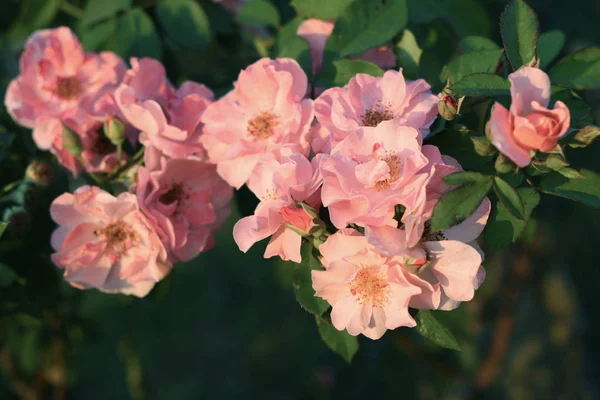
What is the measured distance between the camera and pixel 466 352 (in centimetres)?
324

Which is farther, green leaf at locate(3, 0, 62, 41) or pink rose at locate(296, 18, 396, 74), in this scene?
green leaf at locate(3, 0, 62, 41)

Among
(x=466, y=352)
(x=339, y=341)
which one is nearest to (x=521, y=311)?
(x=466, y=352)

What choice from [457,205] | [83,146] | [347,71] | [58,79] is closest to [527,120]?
[457,205]

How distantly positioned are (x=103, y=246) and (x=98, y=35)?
0.58 m

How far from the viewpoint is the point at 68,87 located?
53.4 inches

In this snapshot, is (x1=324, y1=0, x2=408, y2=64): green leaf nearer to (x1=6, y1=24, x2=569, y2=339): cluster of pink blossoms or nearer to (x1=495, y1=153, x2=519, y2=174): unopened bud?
(x1=6, y1=24, x2=569, y2=339): cluster of pink blossoms

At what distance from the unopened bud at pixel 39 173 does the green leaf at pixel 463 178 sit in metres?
0.79

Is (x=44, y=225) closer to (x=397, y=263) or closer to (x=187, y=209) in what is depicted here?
(x=187, y=209)

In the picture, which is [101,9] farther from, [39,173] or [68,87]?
[39,173]

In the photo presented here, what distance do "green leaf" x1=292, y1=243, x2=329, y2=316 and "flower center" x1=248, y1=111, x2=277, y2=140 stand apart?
22 cm

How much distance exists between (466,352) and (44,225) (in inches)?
92.9

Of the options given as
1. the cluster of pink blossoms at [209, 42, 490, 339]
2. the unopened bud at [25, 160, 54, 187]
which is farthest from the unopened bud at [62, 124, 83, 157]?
the cluster of pink blossoms at [209, 42, 490, 339]

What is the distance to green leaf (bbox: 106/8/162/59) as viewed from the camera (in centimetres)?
148

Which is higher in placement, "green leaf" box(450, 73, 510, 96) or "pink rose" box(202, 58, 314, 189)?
"green leaf" box(450, 73, 510, 96)
